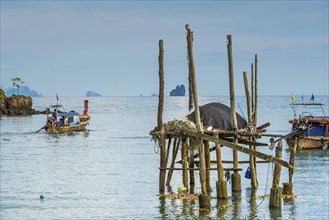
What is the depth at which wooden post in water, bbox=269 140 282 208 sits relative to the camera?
27.6 metres

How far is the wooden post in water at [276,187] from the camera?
27.6 metres

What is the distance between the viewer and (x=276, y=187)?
91.2 ft

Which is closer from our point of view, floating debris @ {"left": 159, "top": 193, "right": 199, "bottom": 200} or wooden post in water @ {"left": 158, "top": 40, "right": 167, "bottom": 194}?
wooden post in water @ {"left": 158, "top": 40, "right": 167, "bottom": 194}

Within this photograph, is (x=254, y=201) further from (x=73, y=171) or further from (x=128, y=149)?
(x=128, y=149)

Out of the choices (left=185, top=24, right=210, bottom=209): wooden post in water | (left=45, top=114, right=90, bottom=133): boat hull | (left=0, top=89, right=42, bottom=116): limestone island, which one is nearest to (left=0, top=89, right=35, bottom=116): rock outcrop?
(left=0, top=89, right=42, bottom=116): limestone island

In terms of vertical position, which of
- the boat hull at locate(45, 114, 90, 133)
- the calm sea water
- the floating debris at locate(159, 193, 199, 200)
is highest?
the boat hull at locate(45, 114, 90, 133)

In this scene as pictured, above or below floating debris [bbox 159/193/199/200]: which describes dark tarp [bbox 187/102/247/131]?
above

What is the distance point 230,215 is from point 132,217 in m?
4.21

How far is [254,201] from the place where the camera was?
31.4 meters

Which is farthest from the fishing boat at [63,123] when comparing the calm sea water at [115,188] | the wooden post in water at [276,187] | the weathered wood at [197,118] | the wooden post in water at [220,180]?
the wooden post in water at [276,187]

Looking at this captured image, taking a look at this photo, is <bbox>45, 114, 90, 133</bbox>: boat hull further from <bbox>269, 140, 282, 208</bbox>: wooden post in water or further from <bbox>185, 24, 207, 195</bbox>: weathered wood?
<bbox>269, 140, 282, 208</bbox>: wooden post in water

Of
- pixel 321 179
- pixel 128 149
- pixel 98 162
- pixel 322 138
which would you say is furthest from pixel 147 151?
pixel 321 179

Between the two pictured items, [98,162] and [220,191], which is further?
[98,162]

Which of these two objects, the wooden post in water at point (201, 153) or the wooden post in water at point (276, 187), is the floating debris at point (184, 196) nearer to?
the wooden post in water at point (201, 153)
